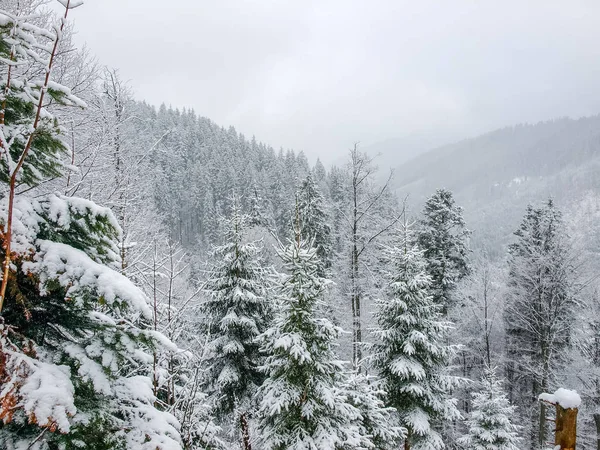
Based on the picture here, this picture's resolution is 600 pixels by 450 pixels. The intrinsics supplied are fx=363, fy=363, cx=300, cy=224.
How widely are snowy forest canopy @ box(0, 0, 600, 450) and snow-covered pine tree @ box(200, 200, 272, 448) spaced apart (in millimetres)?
67

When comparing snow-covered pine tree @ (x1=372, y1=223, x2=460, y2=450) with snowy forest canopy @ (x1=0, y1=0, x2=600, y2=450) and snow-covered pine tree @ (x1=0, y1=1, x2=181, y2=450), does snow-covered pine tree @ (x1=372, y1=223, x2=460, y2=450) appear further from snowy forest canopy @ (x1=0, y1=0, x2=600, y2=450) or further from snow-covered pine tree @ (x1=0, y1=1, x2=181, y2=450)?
snow-covered pine tree @ (x1=0, y1=1, x2=181, y2=450)

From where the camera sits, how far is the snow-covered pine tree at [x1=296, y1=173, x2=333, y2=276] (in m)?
33.9

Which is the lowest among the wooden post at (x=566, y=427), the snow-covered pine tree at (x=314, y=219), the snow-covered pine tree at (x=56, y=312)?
the wooden post at (x=566, y=427)

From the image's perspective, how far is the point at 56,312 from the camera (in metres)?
2.65

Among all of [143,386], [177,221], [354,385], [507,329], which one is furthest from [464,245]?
[177,221]

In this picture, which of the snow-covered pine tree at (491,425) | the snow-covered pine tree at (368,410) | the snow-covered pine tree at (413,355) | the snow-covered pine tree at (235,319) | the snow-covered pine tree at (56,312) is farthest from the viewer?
the snow-covered pine tree at (491,425)

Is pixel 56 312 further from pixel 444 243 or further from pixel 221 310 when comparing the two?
pixel 444 243

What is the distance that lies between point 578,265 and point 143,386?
20187 mm

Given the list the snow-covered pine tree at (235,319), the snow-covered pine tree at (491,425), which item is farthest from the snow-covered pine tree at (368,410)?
the snow-covered pine tree at (491,425)

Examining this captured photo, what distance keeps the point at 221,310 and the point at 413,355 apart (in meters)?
6.96

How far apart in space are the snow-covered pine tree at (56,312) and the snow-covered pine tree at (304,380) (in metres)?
5.77

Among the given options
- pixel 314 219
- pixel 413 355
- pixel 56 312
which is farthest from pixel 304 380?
pixel 314 219

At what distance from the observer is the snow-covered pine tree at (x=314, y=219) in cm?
3394

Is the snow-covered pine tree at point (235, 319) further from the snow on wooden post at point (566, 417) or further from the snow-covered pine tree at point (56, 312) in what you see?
the snow-covered pine tree at point (56, 312)
